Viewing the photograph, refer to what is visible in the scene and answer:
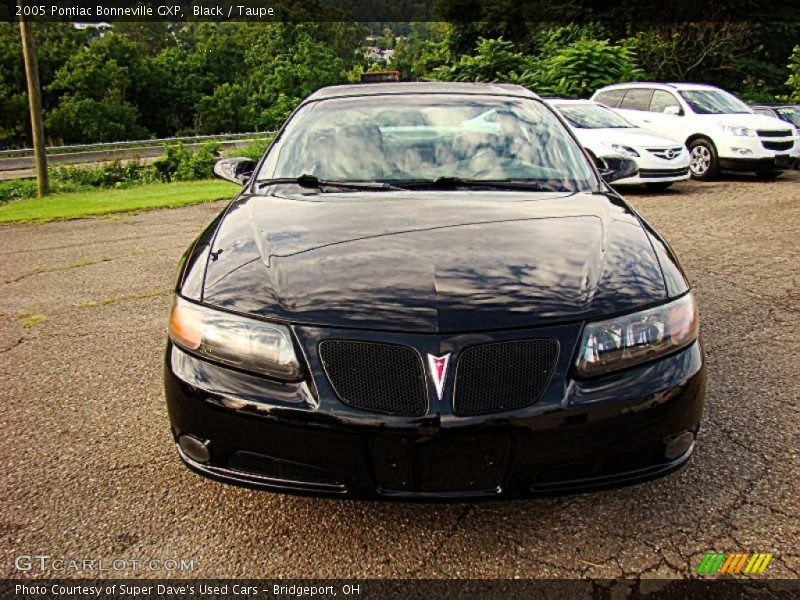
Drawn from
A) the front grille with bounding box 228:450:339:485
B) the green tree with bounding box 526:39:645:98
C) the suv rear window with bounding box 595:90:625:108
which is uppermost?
the green tree with bounding box 526:39:645:98

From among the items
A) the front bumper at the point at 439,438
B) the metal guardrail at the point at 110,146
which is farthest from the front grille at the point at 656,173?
the metal guardrail at the point at 110,146

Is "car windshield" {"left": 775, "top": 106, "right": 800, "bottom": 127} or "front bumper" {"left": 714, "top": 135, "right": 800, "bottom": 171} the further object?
"car windshield" {"left": 775, "top": 106, "right": 800, "bottom": 127}

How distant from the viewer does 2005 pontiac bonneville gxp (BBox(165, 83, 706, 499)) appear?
2.03 meters

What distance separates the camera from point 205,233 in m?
2.96

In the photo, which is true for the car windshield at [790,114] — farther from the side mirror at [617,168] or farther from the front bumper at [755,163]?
the side mirror at [617,168]

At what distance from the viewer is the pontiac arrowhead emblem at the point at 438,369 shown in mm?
2016

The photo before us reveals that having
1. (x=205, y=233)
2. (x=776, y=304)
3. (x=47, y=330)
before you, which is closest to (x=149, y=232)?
(x=47, y=330)

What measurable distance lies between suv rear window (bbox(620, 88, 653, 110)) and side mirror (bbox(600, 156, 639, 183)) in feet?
35.6

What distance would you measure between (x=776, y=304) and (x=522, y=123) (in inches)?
105

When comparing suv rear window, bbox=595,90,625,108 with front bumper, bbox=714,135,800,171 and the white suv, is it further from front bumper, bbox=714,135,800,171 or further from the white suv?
front bumper, bbox=714,135,800,171

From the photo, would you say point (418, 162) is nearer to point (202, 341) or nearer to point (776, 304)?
point (202, 341)

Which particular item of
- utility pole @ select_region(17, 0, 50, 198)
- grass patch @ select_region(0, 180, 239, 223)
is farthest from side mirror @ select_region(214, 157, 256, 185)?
utility pole @ select_region(17, 0, 50, 198)

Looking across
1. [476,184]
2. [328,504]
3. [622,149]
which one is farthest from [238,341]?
[622,149]

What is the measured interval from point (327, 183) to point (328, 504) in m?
1.46
